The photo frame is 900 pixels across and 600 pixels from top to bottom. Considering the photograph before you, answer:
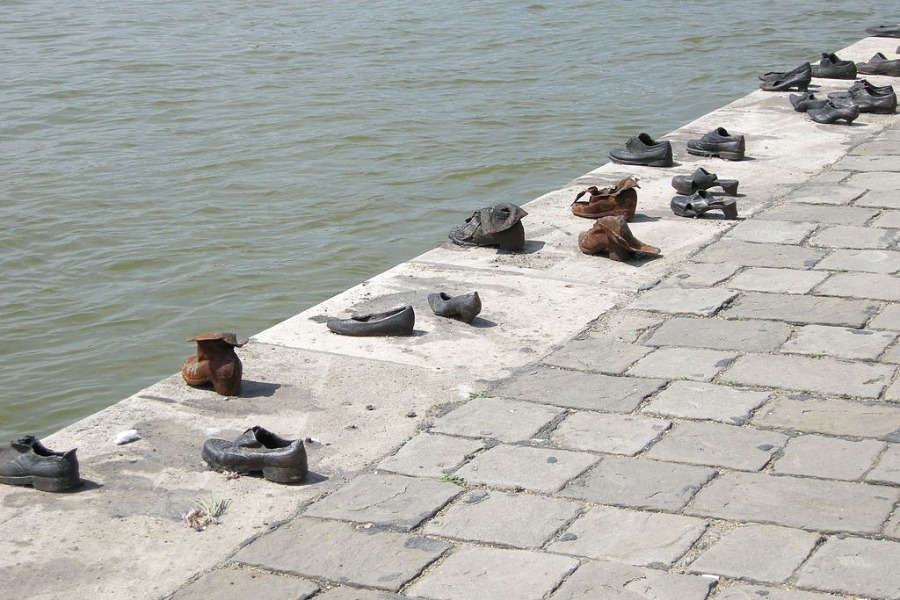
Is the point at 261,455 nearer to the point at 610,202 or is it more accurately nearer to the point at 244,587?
the point at 244,587

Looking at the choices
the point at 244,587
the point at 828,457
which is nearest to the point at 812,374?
the point at 828,457

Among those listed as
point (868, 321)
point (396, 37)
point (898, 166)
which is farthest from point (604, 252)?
point (396, 37)

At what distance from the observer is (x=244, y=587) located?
130 inches

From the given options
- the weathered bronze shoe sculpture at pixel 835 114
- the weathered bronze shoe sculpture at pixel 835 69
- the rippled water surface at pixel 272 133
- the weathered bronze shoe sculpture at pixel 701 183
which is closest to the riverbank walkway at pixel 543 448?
the weathered bronze shoe sculpture at pixel 701 183

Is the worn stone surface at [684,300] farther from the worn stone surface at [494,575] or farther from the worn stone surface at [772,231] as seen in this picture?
the worn stone surface at [494,575]

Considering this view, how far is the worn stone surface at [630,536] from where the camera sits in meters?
3.39

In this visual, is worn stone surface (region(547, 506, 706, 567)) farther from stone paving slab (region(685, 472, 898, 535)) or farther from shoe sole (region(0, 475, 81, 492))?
shoe sole (region(0, 475, 81, 492))

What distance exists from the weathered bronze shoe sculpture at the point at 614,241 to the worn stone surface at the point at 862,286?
82 cm

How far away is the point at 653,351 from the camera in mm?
Answer: 4836

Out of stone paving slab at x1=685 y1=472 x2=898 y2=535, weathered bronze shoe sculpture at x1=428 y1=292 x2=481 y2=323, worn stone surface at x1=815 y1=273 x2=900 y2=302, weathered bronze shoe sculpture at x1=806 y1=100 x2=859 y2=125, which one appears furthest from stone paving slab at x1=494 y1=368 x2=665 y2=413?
weathered bronze shoe sculpture at x1=806 y1=100 x2=859 y2=125

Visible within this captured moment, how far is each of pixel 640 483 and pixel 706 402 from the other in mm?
665

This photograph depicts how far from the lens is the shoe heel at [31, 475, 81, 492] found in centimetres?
378

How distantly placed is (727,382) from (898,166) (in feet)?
11.1

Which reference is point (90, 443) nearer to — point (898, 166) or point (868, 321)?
point (868, 321)
